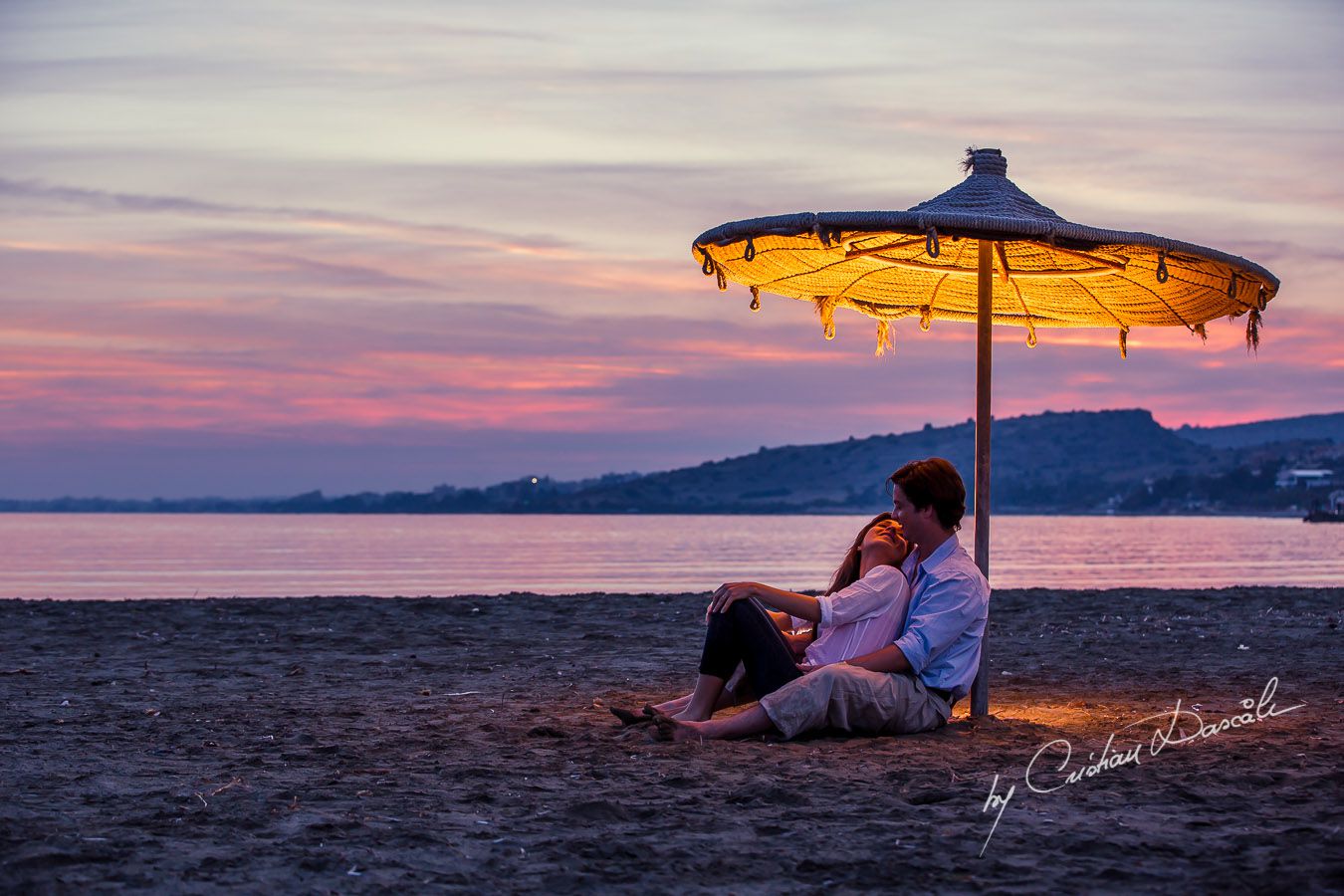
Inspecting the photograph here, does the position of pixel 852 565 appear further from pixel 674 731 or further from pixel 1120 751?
pixel 1120 751

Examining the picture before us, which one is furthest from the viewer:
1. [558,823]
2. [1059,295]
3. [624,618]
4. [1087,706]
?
[624,618]

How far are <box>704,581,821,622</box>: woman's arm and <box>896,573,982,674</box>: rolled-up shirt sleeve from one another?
460 millimetres

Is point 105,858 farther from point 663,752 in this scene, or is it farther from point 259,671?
point 259,671

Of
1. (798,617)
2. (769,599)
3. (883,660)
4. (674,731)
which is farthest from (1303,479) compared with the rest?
(674,731)

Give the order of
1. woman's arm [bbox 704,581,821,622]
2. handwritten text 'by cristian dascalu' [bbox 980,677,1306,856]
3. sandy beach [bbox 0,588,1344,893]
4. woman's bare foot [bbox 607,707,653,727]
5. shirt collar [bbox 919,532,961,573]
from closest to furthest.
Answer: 1. sandy beach [bbox 0,588,1344,893]
2. handwritten text 'by cristian dascalu' [bbox 980,677,1306,856]
3. woman's arm [bbox 704,581,821,622]
4. shirt collar [bbox 919,532,961,573]
5. woman's bare foot [bbox 607,707,653,727]

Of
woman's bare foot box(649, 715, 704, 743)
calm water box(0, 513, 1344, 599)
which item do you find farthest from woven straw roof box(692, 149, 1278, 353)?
calm water box(0, 513, 1344, 599)

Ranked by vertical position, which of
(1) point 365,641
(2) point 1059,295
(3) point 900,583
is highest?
(2) point 1059,295

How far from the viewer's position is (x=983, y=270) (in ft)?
23.9

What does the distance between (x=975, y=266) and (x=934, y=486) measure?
2.39 m

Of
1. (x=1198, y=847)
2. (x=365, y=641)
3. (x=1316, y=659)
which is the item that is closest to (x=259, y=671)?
(x=365, y=641)

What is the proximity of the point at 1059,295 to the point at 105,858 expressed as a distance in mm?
6392

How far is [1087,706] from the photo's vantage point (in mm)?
7594

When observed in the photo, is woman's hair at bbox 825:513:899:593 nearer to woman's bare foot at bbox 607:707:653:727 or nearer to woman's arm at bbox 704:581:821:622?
woman's arm at bbox 704:581:821:622

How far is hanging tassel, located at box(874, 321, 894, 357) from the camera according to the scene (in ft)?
29.5
